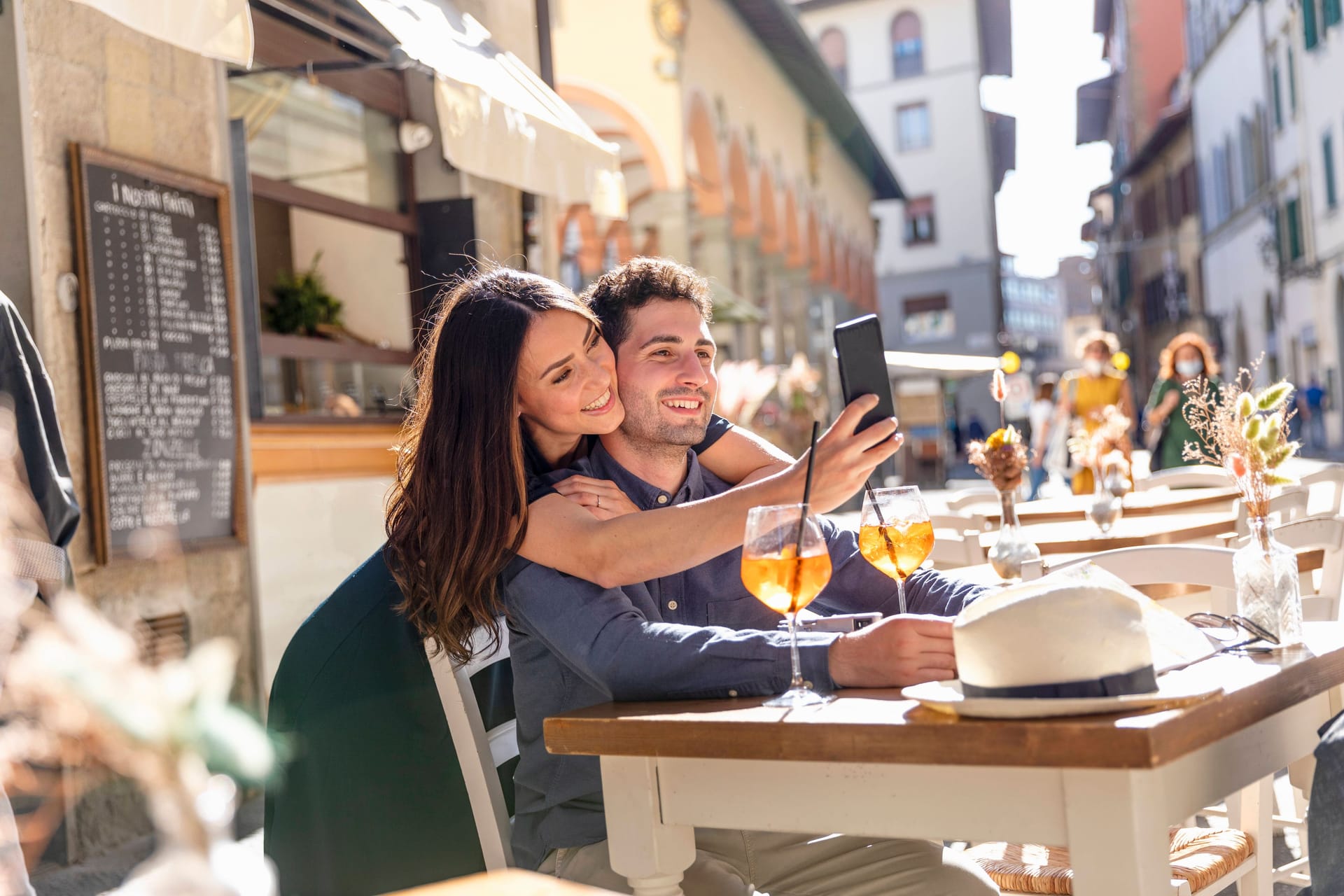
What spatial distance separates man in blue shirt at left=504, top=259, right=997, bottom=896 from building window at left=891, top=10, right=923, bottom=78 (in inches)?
1541

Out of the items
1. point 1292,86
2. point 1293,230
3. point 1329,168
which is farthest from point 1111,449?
point 1293,230

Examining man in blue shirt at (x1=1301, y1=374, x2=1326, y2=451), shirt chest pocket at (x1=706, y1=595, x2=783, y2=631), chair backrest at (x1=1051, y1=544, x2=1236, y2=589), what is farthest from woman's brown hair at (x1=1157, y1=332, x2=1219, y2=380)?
man in blue shirt at (x1=1301, y1=374, x2=1326, y2=451)

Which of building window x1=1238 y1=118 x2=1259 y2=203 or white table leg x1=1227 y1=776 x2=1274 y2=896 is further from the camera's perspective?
building window x1=1238 y1=118 x2=1259 y2=203

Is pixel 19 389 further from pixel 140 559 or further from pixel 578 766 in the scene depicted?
pixel 140 559

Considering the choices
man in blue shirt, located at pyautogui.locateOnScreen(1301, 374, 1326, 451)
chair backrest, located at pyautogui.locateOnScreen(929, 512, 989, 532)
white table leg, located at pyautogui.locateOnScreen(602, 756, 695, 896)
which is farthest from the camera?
man in blue shirt, located at pyautogui.locateOnScreen(1301, 374, 1326, 451)

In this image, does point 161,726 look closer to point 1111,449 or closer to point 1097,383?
point 1111,449

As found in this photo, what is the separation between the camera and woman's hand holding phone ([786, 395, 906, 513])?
1915mm

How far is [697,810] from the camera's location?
1660mm

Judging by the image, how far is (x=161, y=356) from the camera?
187 inches

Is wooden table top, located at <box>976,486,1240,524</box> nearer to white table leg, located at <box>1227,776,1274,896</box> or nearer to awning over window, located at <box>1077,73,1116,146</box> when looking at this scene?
white table leg, located at <box>1227,776,1274,896</box>

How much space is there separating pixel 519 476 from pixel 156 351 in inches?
121

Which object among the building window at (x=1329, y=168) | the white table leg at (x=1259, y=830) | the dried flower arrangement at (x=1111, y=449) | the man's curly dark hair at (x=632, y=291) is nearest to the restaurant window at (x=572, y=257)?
the dried flower arrangement at (x=1111, y=449)

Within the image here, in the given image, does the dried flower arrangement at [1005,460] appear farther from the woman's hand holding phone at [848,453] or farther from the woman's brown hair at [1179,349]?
the woman's brown hair at [1179,349]

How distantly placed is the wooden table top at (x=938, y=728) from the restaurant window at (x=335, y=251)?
537cm
